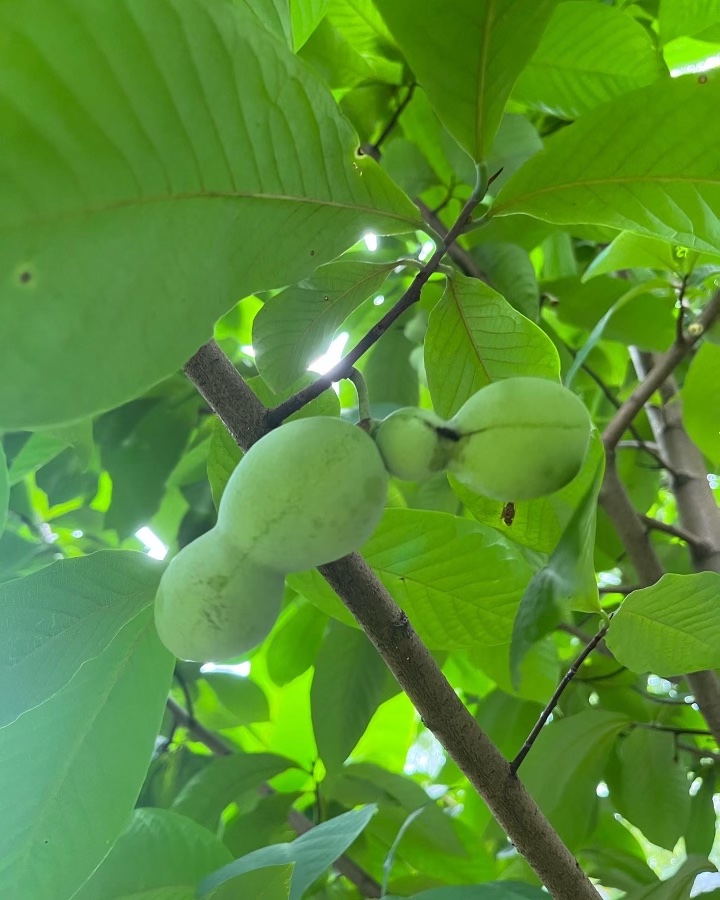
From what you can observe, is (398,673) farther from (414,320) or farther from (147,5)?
(414,320)

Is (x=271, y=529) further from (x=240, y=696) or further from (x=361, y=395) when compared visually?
(x=240, y=696)

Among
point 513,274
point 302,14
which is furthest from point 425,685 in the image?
point 513,274

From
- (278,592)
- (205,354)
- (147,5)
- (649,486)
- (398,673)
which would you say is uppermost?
(147,5)

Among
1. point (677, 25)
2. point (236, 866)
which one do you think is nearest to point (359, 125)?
point (677, 25)

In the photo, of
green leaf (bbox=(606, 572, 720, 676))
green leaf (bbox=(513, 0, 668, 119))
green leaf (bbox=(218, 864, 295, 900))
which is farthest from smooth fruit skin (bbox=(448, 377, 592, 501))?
green leaf (bbox=(513, 0, 668, 119))

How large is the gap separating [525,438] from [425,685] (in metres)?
0.24

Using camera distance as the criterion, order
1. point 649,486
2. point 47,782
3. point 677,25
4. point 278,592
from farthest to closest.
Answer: point 649,486 < point 677,25 < point 47,782 < point 278,592

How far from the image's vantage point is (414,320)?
1100 millimetres

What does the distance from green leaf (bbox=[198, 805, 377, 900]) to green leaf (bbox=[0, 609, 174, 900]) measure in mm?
120

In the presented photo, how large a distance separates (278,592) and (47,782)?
0.24 meters

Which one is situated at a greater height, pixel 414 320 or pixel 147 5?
pixel 147 5

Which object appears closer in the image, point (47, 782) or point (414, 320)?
point (47, 782)

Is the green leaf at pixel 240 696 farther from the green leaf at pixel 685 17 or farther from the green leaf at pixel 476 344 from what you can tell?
the green leaf at pixel 685 17

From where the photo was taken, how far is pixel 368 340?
1.36 feet
